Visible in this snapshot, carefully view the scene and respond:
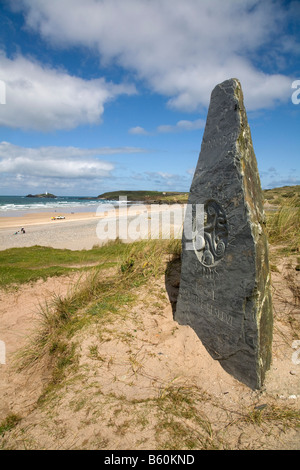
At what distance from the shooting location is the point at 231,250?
116 inches

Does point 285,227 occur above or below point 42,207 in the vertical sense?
below

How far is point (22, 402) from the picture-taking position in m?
3.11

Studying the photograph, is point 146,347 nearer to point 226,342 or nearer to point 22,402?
point 226,342

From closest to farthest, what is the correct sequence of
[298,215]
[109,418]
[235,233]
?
[109,418] < [235,233] < [298,215]

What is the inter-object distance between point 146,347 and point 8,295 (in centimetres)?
347

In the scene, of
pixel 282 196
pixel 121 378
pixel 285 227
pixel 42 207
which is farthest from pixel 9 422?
pixel 42 207

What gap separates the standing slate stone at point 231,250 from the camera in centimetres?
279

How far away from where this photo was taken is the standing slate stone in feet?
9.14

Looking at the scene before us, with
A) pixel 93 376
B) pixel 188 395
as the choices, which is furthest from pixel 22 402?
pixel 188 395

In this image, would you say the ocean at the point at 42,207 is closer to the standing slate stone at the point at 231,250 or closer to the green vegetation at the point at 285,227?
the green vegetation at the point at 285,227

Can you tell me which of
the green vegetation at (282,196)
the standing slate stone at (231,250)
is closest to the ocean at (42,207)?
the green vegetation at (282,196)

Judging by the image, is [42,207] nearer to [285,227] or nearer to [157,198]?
[157,198]

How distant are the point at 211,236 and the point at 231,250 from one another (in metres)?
0.38
